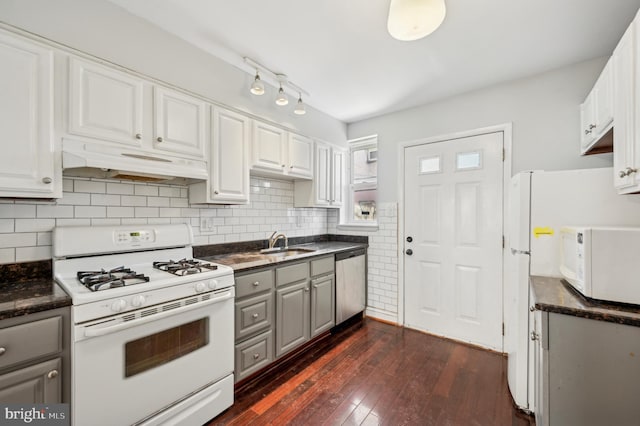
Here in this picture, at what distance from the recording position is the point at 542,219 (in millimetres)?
1757

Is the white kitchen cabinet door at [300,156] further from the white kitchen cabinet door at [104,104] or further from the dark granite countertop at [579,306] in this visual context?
the dark granite countertop at [579,306]

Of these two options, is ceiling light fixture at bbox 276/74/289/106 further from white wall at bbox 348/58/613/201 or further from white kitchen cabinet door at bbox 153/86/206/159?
white wall at bbox 348/58/613/201

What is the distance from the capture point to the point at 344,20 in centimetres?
181

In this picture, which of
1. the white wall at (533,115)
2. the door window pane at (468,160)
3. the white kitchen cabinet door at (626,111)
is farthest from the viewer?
the door window pane at (468,160)

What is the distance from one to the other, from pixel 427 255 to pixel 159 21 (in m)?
3.14

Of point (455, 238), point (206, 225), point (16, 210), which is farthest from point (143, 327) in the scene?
point (455, 238)

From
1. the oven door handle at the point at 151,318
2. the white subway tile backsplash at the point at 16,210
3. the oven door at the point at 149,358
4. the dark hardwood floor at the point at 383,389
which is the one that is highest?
the white subway tile backsplash at the point at 16,210

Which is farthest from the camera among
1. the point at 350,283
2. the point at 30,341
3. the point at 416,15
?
the point at 350,283

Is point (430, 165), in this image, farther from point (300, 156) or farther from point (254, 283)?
point (254, 283)

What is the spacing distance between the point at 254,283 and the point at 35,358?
1157 mm

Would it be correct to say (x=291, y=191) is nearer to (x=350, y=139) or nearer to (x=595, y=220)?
(x=350, y=139)

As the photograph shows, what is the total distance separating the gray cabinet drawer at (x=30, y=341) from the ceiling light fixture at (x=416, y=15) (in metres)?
2.09

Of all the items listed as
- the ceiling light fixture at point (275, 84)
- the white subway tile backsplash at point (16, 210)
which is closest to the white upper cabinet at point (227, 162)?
the ceiling light fixture at point (275, 84)

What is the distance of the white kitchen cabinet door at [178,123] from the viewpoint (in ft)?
6.05
